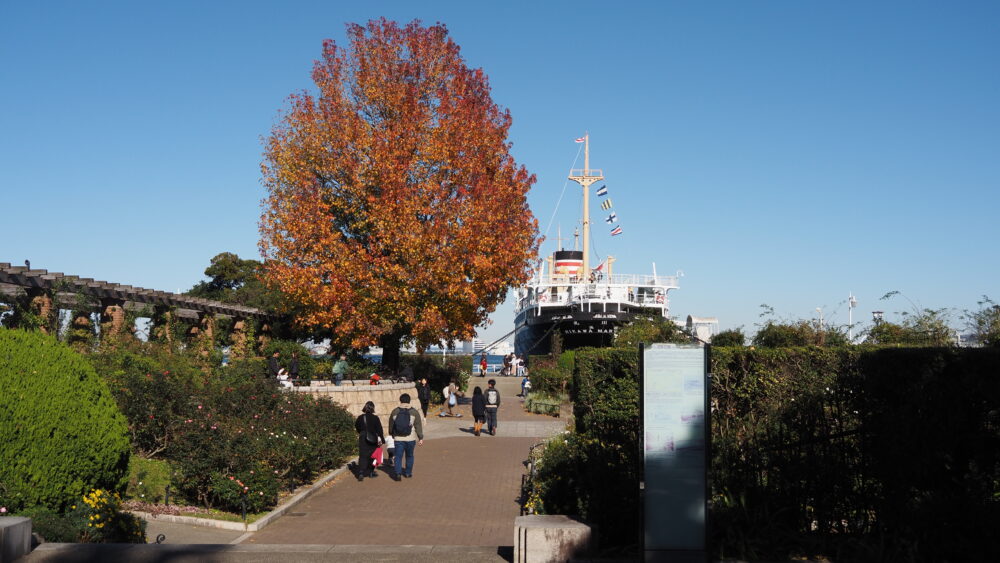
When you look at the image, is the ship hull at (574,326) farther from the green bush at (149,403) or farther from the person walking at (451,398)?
the green bush at (149,403)

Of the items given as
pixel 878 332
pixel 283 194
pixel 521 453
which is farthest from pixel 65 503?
pixel 283 194

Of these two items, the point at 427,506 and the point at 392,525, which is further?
the point at 427,506

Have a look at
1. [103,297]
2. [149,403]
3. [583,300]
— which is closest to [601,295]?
[583,300]

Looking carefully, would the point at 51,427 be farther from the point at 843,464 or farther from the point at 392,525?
the point at 843,464

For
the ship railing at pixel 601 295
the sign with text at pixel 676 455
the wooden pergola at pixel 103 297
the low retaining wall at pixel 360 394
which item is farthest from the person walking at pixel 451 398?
the sign with text at pixel 676 455

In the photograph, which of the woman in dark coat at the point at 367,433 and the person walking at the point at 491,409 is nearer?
the woman in dark coat at the point at 367,433

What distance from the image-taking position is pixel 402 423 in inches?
618

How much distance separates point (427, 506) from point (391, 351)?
1890 centimetres

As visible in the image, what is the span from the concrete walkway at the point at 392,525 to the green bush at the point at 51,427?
972 millimetres

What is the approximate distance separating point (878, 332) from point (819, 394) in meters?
10.8

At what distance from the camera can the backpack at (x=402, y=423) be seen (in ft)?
51.4

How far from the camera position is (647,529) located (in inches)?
275

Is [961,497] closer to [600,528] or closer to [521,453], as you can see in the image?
[600,528]

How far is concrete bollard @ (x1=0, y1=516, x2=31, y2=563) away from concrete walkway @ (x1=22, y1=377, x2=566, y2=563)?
0.11m
